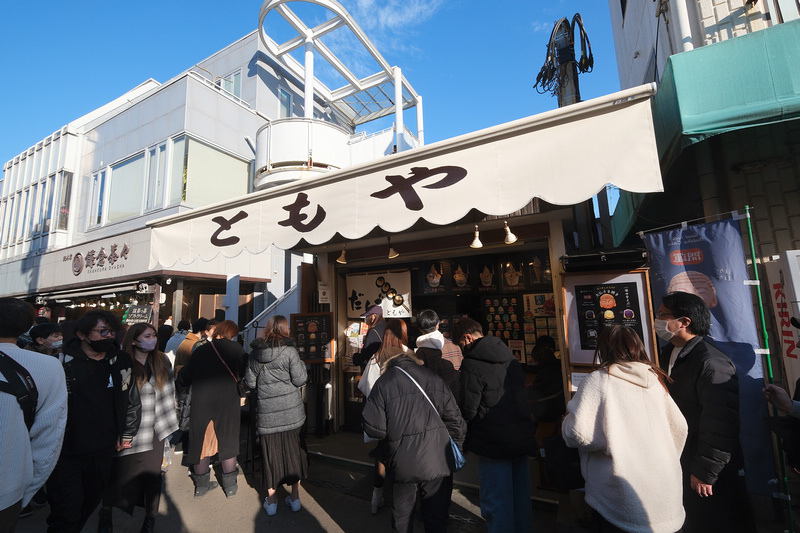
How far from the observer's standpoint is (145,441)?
3.32 m

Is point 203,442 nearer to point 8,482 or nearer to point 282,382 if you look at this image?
point 282,382

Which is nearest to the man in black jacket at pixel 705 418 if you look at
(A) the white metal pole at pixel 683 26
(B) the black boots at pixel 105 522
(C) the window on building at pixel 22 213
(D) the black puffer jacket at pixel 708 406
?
(D) the black puffer jacket at pixel 708 406

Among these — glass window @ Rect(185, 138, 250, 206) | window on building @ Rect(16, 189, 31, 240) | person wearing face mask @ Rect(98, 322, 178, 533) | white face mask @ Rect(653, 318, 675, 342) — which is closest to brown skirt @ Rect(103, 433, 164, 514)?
person wearing face mask @ Rect(98, 322, 178, 533)

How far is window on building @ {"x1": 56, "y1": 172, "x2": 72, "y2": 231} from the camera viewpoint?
15.4 meters

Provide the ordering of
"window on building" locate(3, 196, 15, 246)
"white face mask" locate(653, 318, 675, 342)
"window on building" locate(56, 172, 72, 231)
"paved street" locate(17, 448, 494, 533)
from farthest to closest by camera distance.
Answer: "window on building" locate(3, 196, 15, 246)
"window on building" locate(56, 172, 72, 231)
"paved street" locate(17, 448, 494, 533)
"white face mask" locate(653, 318, 675, 342)

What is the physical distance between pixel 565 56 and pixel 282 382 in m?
7.19

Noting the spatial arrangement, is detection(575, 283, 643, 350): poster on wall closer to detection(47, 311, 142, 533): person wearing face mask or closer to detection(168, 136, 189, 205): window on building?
detection(47, 311, 142, 533): person wearing face mask

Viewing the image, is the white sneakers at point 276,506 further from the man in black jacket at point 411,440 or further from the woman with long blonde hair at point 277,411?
the man in black jacket at point 411,440

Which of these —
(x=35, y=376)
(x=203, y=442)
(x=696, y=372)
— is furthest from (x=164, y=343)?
(x=696, y=372)

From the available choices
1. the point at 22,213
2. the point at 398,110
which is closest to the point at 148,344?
the point at 398,110

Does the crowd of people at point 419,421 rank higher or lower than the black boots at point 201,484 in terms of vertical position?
higher

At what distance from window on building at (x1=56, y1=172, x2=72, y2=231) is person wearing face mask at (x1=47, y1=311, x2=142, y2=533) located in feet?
57.4

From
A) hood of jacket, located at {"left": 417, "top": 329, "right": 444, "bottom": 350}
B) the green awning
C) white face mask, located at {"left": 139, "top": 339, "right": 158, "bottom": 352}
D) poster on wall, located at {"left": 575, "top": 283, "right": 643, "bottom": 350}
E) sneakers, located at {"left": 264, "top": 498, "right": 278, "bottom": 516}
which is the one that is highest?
the green awning

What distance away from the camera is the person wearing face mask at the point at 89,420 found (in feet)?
8.87
